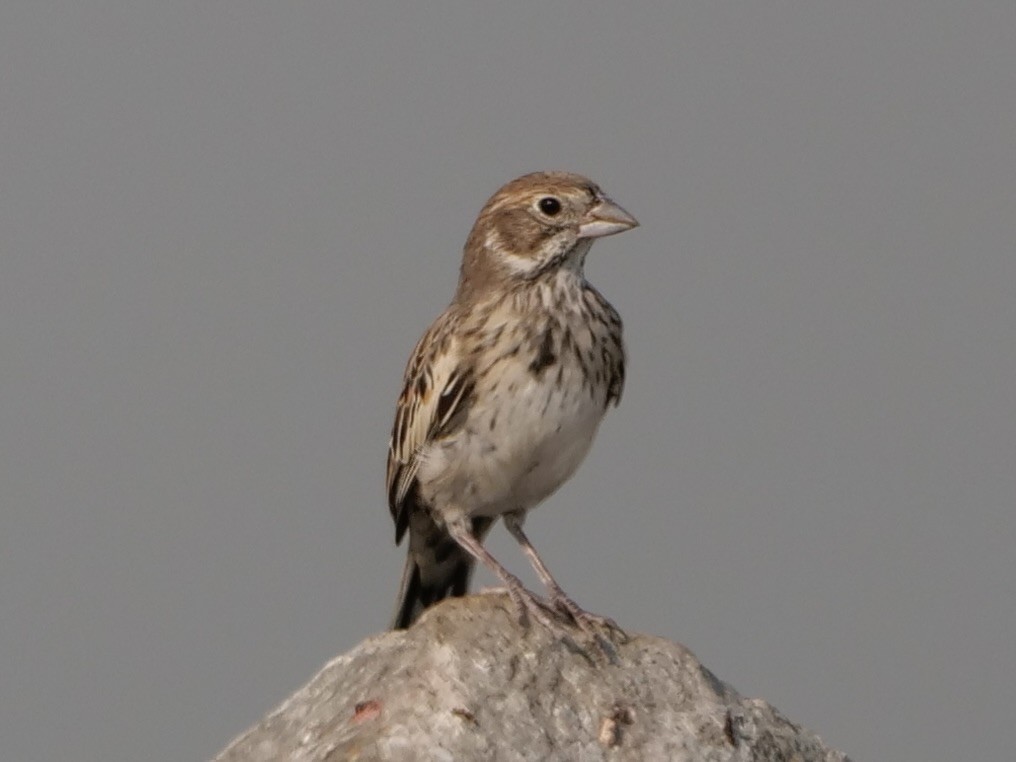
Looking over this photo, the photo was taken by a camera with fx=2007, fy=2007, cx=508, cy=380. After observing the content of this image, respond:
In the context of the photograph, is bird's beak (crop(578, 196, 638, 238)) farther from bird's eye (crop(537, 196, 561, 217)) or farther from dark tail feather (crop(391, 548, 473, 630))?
dark tail feather (crop(391, 548, 473, 630))

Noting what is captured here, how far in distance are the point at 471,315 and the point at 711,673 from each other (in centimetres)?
213

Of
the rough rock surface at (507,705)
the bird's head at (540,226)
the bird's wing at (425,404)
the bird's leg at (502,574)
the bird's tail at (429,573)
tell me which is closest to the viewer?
the rough rock surface at (507,705)

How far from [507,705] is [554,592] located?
1.32 metres

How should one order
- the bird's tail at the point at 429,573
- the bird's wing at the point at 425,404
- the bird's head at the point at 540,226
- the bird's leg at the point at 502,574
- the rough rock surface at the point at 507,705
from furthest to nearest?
the bird's tail at the point at 429,573 < the bird's head at the point at 540,226 < the bird's wing at the point at 425,404 < the bird's leg at the point at 502,574 < the rough rock surface at the point at 507,705

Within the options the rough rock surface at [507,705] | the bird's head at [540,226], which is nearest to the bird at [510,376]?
the bird's head at [540,226]

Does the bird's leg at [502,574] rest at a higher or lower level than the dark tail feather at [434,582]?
higher

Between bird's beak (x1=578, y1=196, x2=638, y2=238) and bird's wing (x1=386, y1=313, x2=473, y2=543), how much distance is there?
653mm

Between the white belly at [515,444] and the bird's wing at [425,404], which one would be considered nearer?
the white belly at [515,444]

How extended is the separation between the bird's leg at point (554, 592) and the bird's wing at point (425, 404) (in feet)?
1.48

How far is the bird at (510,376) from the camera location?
780cm

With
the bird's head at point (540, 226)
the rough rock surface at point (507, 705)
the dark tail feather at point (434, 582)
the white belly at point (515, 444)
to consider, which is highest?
the bird's head at point (540, 226)

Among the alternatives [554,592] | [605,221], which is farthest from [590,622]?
[605,221]

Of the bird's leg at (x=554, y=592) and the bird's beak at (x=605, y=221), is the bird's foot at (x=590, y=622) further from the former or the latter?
the bird's beak at (x=605, y=221)

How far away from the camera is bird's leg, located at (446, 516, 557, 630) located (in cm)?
655
